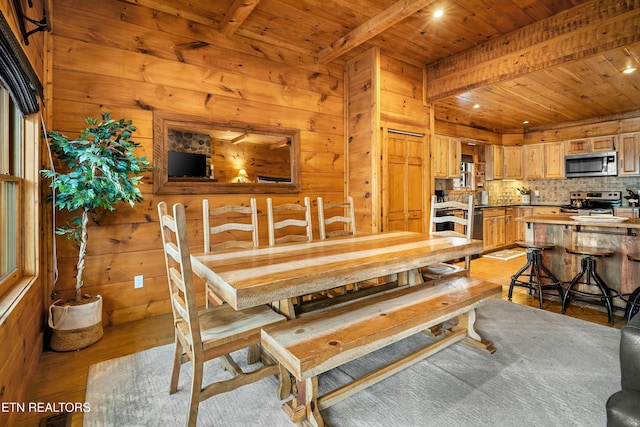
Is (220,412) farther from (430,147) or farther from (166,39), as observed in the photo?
(430,147)

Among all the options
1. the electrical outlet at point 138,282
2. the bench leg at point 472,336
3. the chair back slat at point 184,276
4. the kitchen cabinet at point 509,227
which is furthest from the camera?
the kitchen cabinet at point 509,227

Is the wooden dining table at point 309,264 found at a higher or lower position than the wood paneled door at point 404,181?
lower

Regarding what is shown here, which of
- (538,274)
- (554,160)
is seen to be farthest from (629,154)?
(538,274)

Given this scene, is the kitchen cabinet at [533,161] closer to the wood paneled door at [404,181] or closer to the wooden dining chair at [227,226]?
the wood paneled door at [404,181]

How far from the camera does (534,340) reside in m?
2.43

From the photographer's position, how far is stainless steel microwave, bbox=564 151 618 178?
5789 millimetres

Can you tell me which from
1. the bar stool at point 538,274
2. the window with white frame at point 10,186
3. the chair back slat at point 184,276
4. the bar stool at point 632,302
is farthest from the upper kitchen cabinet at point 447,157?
the window with white frame at point 10,186

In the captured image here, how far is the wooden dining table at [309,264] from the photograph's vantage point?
4.71 ft

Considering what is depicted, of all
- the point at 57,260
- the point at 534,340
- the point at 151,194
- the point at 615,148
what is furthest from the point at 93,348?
the point at 615,148

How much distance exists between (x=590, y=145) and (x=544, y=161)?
2.50 feet

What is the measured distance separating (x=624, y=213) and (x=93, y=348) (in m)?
7.64

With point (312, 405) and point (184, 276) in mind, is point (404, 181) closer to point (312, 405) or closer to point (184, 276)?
point (312, 405)

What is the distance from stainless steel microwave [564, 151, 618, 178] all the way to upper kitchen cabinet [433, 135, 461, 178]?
90.2 inches

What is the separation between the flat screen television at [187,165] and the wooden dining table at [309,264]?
1421 millimetres
